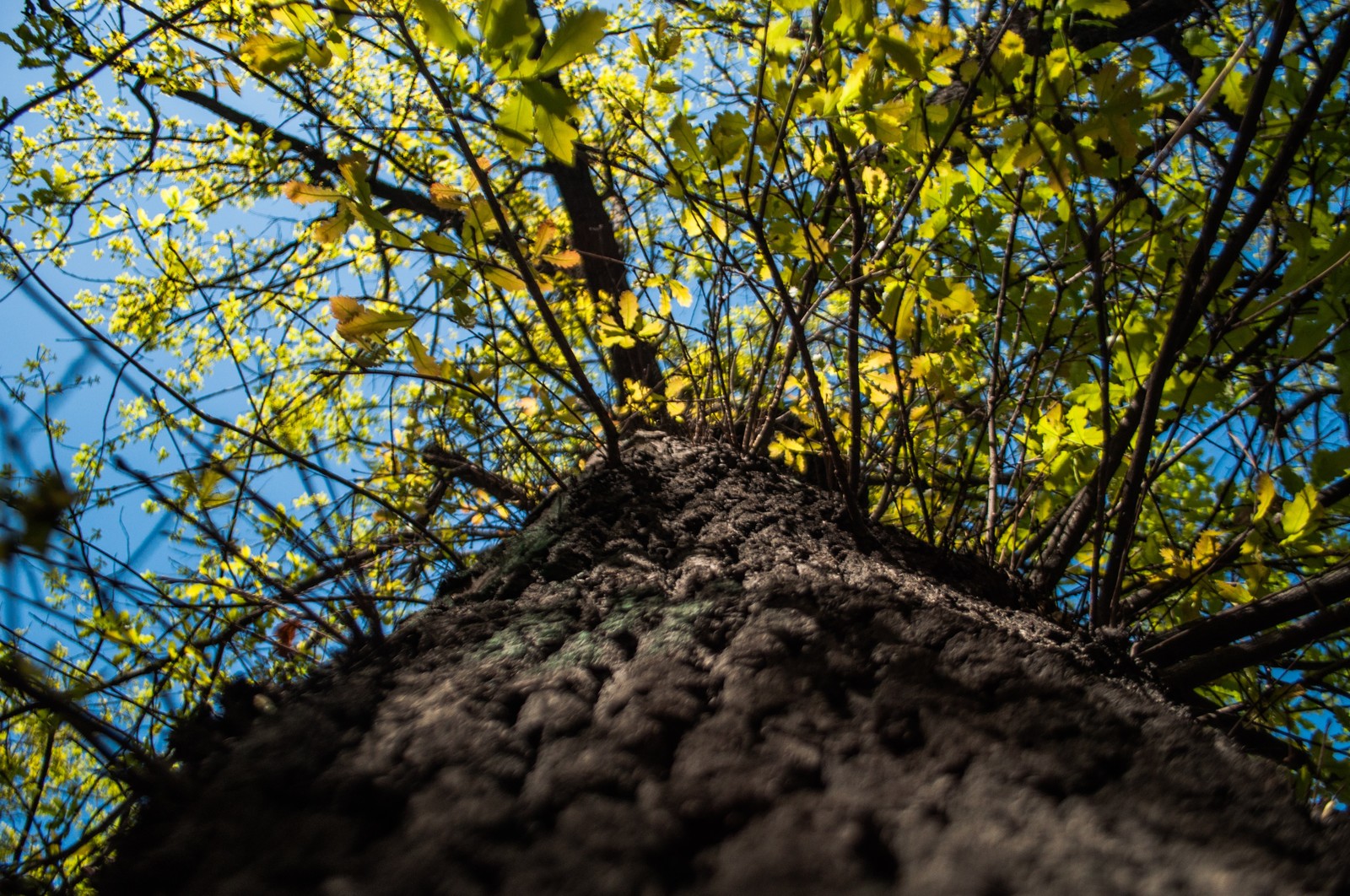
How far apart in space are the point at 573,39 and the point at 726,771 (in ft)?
2.99

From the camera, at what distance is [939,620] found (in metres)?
0.86

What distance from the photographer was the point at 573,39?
2.92 ft

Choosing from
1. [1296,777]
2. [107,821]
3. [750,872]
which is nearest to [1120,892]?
[750,872]

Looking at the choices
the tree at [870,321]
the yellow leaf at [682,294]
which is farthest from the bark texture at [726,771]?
the yellow leaf at [682,294]

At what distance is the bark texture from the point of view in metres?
0.48

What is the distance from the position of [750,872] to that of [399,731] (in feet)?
1.26

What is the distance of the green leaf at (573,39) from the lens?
34.4 inches

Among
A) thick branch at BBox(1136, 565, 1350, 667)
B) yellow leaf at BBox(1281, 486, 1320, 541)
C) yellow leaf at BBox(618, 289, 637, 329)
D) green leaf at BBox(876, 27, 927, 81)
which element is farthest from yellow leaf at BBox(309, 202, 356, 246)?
yellow leaf at BBox(1281, 486, 1320, 541)

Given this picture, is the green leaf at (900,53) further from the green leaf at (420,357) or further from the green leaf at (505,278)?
the green leaf at (420,357)

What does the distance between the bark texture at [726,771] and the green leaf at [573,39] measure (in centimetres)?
76

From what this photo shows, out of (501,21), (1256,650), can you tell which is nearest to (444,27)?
(501,21)

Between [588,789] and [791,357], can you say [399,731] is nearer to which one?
[588,789]

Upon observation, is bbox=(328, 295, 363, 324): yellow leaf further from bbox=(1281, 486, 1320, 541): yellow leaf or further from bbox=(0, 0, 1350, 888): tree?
bbox=(1281, 486, 1320, 541): yellow leaf

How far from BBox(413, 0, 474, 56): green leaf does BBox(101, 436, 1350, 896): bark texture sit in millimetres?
820
